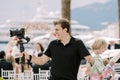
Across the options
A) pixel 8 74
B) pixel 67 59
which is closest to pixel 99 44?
pixel 67 59

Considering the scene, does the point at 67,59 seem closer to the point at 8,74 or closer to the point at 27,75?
the point at 27,75

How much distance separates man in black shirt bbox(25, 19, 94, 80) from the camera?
5.61 meters

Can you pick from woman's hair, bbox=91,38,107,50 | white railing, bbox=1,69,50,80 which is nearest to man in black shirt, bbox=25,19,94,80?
woman's hair, bbox=91,38,107,50

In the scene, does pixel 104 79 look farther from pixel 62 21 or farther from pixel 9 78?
pixel 9 78

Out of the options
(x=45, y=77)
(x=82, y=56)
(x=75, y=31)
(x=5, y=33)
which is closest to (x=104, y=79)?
(x=82, y=56)

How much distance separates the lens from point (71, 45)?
5.64m

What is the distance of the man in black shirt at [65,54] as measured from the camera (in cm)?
561

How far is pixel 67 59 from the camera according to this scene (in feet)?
18.4

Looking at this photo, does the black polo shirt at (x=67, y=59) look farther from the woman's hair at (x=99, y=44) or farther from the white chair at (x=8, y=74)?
the white chair at (x=8, y=74)

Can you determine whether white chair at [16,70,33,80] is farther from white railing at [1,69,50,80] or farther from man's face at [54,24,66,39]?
man's face at [54,24,66,39]

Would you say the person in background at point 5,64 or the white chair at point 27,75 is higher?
the person in background at point 5,64

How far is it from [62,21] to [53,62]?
1.67ft

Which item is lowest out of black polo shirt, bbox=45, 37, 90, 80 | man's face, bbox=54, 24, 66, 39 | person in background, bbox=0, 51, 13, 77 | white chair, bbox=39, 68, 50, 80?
white chair, bbox=39, 68, 50, 80

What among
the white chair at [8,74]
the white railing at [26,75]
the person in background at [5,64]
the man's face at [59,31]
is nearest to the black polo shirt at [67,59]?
the man's face at [59,31]
